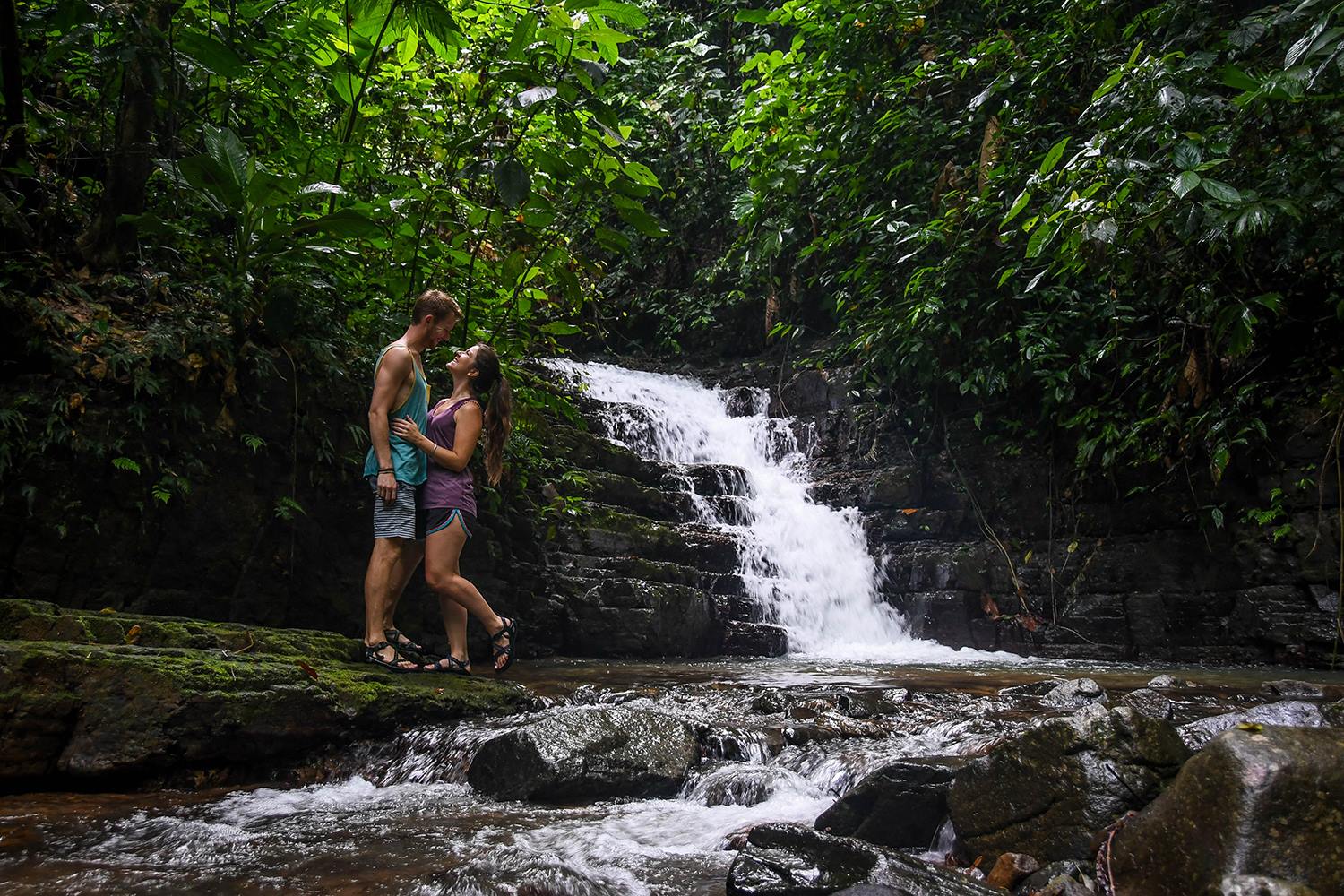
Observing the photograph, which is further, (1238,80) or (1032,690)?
(1032,690)

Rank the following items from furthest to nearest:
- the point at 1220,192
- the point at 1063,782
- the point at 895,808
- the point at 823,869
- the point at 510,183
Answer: the point at 1220,192 < the point at 510,183 < the point at 895,808 < the point at 1063,782 < the point at 823,869

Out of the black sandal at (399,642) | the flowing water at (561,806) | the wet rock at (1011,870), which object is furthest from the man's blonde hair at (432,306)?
the wet rock at (1011,870)

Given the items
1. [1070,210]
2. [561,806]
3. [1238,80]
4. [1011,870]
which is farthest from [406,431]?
[1238,80]

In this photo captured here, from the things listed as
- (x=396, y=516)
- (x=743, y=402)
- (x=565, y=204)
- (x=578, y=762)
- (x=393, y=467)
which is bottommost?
(x=578, y=762)

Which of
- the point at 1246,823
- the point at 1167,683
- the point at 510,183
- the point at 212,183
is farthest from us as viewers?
the point at 1167,683

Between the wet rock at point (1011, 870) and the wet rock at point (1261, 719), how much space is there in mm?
1229

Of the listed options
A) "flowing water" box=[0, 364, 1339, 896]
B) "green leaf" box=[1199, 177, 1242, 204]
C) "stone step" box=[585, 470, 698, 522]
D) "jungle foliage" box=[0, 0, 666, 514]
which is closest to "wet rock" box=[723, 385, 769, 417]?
"stone step" box=[585, 470, 698, 522]

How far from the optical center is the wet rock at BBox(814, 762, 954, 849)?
2723 millimetres

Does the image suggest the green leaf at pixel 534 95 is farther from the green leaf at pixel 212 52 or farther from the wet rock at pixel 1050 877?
the wet rock at pixel 1050 877

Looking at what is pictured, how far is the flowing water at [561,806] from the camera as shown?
2.26m

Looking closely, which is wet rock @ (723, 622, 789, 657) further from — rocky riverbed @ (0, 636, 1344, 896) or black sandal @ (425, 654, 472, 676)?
black sandal @ (425, 654, 472, 676)

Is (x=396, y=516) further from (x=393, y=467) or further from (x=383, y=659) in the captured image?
(x=383, y=659)

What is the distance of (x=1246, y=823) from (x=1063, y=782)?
2.02 ft

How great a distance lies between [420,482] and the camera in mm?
4480
